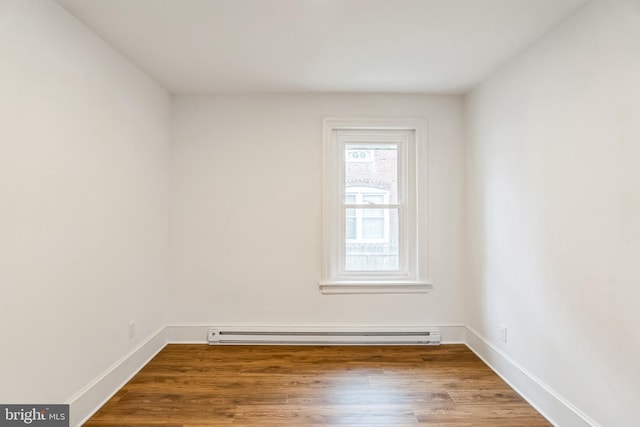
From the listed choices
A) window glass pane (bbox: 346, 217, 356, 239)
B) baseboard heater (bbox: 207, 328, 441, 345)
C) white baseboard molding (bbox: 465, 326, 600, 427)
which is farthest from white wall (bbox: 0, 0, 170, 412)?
white baseboard molding (bbox: 465, 326, 600, 427)

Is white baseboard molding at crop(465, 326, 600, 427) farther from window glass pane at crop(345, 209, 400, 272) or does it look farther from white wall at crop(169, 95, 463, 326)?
window glass pane at crop(345, 209, 400, 272)

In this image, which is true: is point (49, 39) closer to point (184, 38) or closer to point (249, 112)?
point (184, 38)

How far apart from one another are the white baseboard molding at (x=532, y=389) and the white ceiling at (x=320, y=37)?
90.4 inches

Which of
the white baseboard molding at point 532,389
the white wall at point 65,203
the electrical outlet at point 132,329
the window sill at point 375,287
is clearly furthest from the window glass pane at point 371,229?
the electrical outlet at point 132,329

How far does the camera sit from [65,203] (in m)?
1.86

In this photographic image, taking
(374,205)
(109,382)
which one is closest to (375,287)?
(374,205)

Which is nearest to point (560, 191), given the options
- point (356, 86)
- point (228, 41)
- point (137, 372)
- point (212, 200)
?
point (356, 86)

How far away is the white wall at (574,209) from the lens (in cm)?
157

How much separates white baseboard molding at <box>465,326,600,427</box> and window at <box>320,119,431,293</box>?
0.74 metres

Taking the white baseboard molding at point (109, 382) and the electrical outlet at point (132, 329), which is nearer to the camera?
the white baseboard molding at point (109, 382)

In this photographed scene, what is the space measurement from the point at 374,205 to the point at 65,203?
8.21ft

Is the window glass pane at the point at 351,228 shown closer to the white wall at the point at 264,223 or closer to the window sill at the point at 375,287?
the white wall at the point at 264,223

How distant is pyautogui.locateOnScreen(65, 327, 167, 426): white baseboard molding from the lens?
6.38ft

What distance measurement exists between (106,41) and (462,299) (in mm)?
3676
